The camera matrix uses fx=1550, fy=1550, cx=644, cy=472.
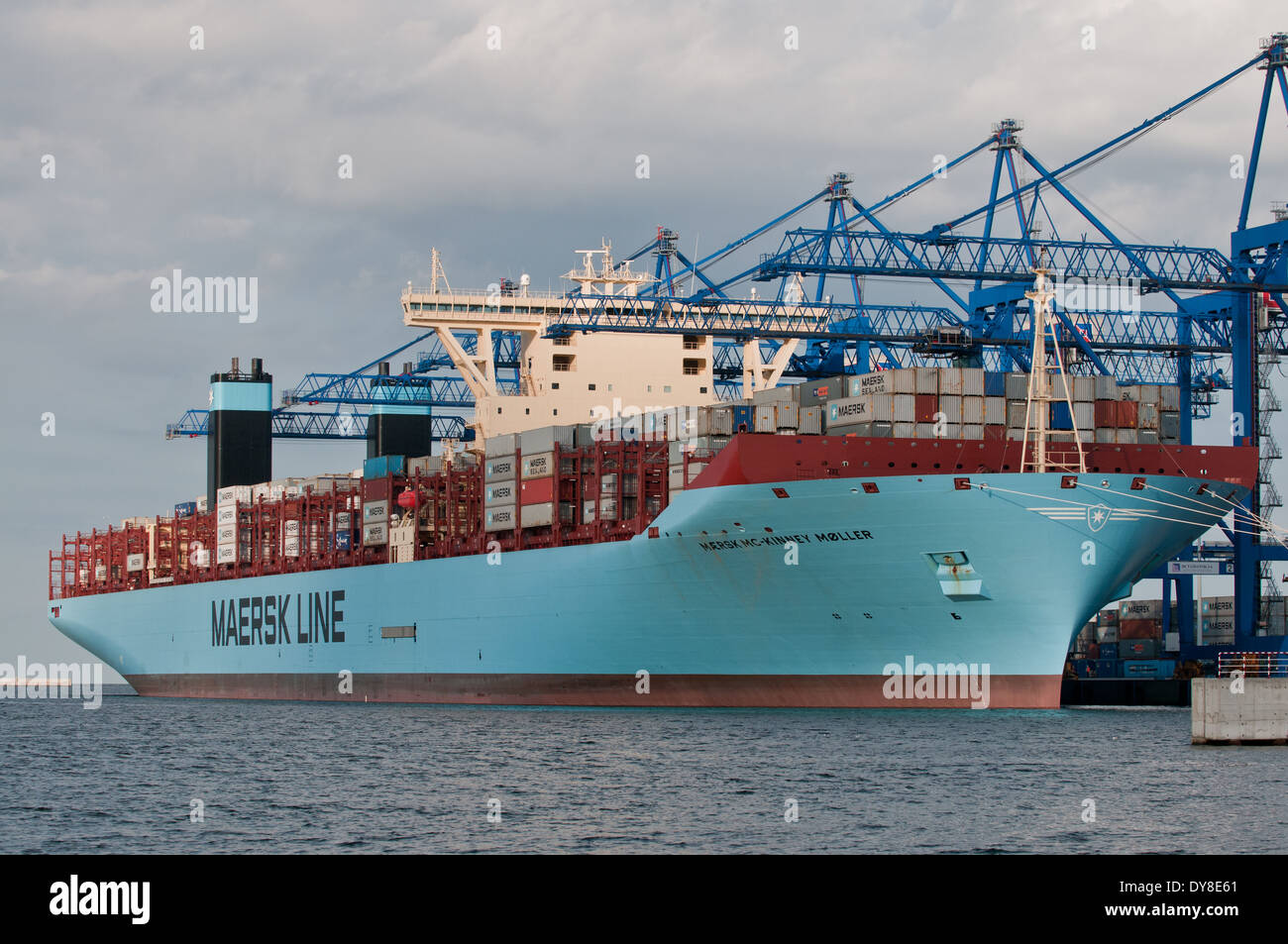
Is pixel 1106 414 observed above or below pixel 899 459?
above

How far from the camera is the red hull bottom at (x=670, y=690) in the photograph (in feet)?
134

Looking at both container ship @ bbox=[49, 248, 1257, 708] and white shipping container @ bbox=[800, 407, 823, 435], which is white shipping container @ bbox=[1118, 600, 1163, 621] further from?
white shipping container @ bbox=[800, 407, 823, 435]

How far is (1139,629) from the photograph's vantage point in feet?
233

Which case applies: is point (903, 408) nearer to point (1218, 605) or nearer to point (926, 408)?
point (926, 408)

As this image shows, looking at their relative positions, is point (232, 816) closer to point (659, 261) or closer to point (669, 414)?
point (669, 414)

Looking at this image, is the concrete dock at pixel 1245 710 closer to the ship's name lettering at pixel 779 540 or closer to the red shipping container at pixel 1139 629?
the ship's name lettering at pixel 779 540

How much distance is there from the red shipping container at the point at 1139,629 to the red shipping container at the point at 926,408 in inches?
1316

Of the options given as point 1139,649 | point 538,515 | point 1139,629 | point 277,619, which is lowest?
point 1139,649

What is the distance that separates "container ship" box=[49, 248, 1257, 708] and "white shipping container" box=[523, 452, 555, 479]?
22 centimetres

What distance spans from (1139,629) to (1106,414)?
100 feet

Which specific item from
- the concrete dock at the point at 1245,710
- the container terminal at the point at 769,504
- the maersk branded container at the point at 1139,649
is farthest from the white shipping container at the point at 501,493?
the maersk branded container at the point at 1139,649

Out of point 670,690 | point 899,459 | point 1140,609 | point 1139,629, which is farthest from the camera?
point 1140,609

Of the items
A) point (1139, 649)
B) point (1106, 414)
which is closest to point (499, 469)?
point (1106, 414)
